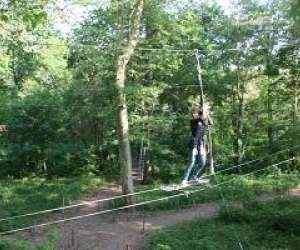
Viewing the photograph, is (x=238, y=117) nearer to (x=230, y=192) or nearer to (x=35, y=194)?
(x=230, y=192)

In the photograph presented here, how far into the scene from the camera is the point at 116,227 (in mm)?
13609

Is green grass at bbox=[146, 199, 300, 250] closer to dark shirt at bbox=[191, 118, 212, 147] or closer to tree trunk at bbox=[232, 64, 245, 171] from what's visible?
dark shirt at bbox=[191, 118, 212, 147]

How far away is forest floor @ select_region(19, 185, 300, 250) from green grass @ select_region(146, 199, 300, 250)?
22.7 inches

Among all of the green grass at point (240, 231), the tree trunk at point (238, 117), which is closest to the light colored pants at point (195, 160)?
the green grass at point (240, 231)

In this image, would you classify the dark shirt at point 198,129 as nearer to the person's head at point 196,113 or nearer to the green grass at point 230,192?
the person's head at point 196,113

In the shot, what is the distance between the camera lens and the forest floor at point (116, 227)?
12266 mm

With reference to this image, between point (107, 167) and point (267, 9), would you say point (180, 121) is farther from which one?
point (267, 9)

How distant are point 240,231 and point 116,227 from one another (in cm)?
320

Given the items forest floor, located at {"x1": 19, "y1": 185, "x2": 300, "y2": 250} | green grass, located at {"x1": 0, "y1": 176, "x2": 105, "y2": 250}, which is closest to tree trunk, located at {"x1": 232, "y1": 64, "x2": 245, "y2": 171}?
forest floor, located at {"x1": 19, "y1": 185, "x2": 300, "y2": 250}

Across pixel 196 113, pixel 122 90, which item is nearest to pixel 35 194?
pixel 122 90

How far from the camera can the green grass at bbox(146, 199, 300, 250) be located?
38.3 feet

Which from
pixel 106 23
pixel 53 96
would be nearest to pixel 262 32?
pixel 106 23

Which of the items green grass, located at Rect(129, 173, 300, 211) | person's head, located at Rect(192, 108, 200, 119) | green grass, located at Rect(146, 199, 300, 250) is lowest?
green grass, located at Rect(146, 199, 300, 250)

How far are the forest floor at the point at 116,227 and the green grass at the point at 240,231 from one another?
1.89ft
